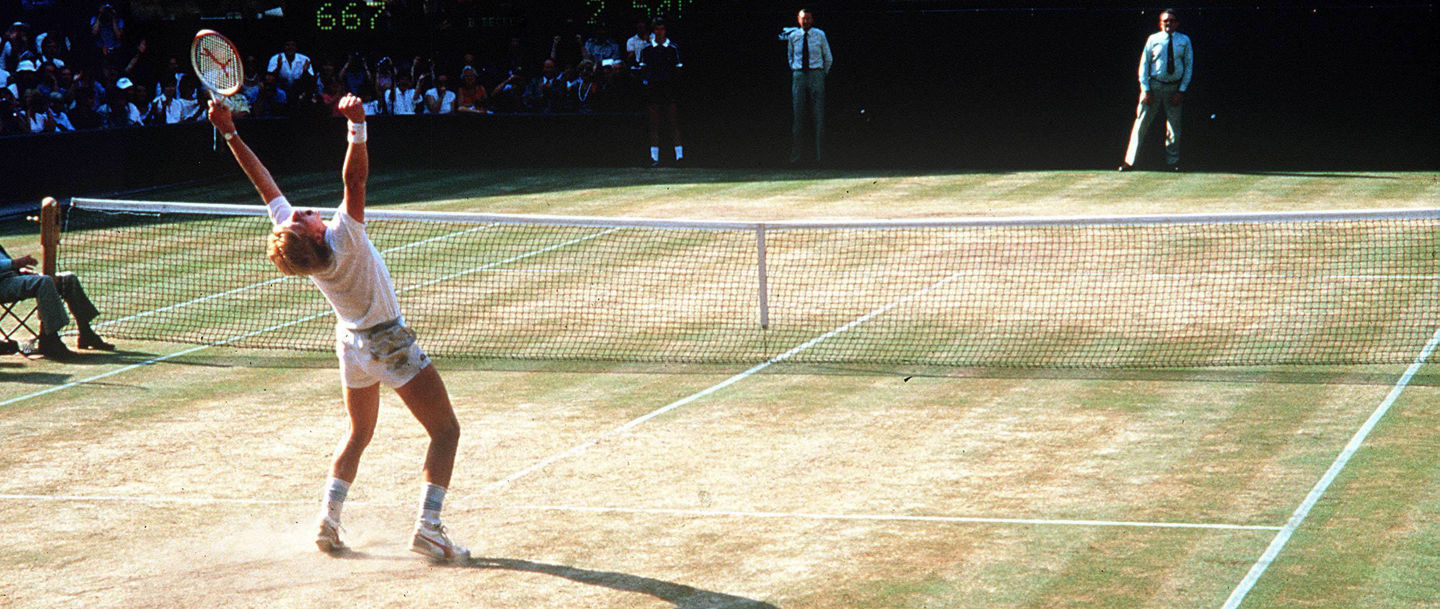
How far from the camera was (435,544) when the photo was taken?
7184mm

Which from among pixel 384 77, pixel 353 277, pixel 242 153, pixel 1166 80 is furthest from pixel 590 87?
pixel 353 277

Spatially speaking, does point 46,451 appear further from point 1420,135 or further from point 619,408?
point 1420,135

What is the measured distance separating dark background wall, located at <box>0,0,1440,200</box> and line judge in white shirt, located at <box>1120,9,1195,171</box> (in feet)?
3.73

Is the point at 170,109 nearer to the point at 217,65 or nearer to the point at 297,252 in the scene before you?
the point at 217,65

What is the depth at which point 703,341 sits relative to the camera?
12742 mm

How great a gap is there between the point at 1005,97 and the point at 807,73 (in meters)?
3.33

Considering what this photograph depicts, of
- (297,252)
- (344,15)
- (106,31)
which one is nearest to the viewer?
(297,252)

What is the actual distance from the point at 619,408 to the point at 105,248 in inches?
442

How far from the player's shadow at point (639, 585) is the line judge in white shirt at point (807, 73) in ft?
60.4

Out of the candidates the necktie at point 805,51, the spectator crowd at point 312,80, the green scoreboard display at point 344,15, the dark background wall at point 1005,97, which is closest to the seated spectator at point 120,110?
the spectator crowd at point 312,80

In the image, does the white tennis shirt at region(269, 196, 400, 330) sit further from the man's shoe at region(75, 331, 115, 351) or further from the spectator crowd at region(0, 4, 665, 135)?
the spectator crowd at region(0, 4, 665, 135)

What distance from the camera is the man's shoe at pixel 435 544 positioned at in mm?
7172

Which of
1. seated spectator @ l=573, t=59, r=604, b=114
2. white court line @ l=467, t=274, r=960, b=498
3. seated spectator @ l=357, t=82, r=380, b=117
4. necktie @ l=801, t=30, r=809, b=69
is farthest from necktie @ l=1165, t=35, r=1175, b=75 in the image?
seated spectator @ l=357, t=82, r=380, b=117

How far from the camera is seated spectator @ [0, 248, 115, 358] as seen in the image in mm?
12695
